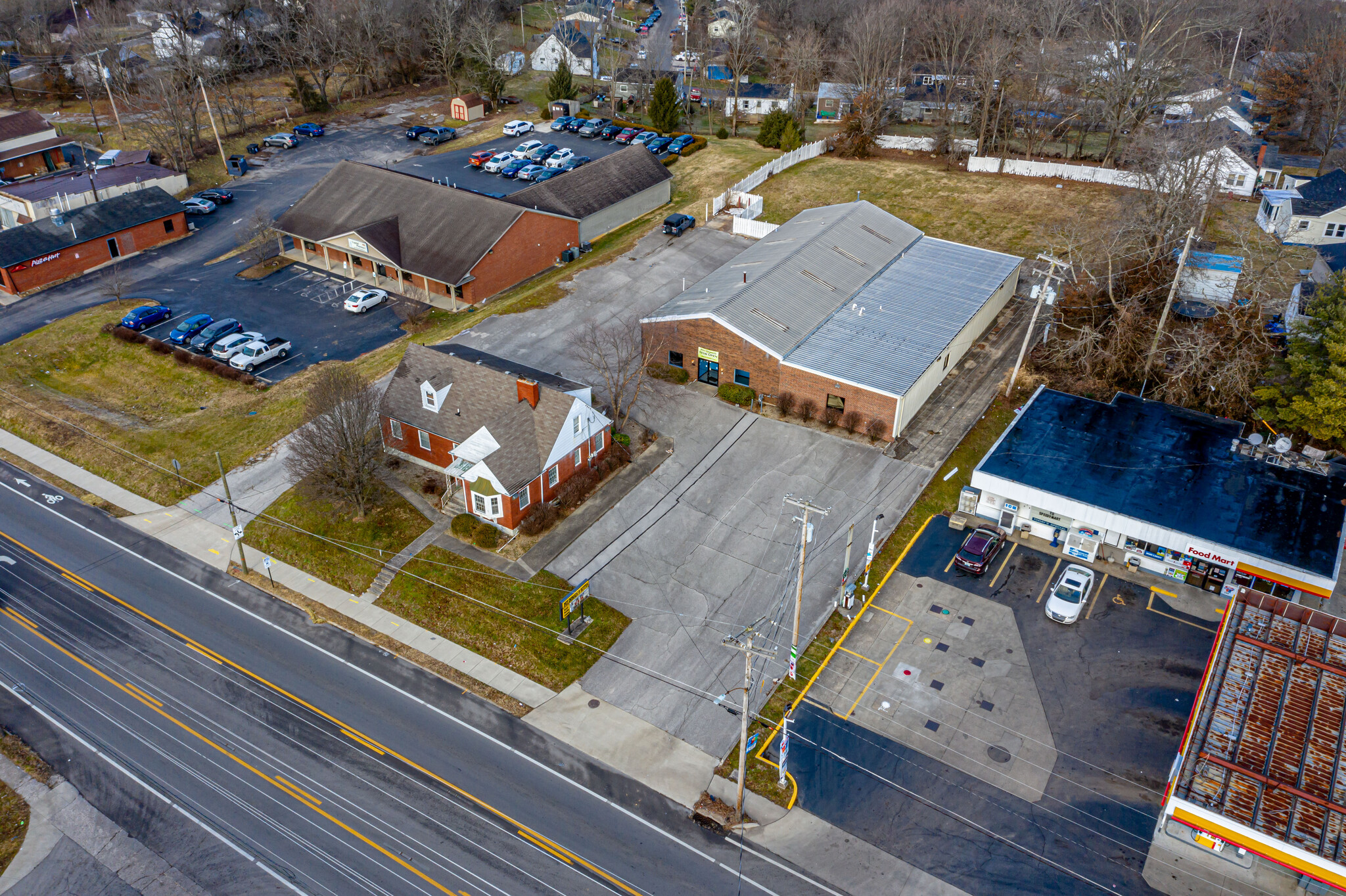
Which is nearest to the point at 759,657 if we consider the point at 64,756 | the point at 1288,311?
the point at 64,756

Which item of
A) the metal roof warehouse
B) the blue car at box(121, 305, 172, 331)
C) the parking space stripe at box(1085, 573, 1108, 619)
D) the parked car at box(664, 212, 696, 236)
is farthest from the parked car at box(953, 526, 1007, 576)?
the blue car at box(121, 305, 172, 331)

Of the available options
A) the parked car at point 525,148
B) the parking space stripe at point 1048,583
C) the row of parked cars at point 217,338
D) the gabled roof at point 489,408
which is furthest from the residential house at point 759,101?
the parking space stripe at point 1048,583

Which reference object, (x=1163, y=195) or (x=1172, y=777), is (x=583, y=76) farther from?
(x=1172, y=777)

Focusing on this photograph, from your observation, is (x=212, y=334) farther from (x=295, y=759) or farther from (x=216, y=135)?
(x=216, y=135)

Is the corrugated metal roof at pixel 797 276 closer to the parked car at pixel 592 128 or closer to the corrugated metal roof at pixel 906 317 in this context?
the corrugated metal roof at pixel 906 317

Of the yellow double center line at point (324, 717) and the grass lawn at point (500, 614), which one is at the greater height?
the grass lawn at point (500, 614)
